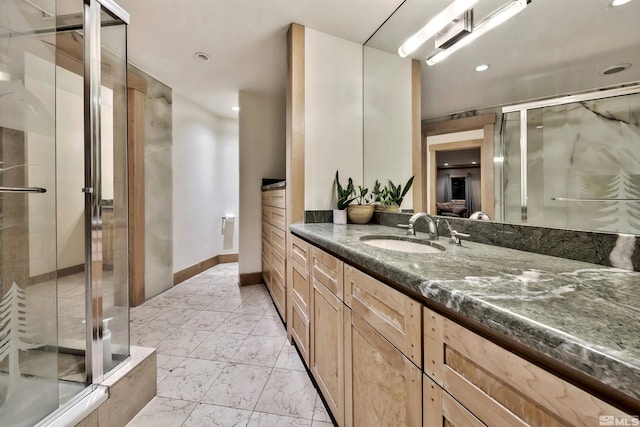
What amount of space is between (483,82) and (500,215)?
611 millimetres

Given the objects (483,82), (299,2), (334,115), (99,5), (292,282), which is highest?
(299,2)

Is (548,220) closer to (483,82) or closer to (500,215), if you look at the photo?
(500,215)

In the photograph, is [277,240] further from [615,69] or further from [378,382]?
[615,69]

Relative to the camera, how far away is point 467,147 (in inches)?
47.3

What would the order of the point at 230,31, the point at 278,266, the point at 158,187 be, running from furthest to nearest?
1. the point at 158,187
2. the point at 278,266
3. the point at 230,31

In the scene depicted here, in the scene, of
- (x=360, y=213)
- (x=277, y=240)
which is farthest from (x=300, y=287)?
(x=277, y=240)

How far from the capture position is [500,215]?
105 cm

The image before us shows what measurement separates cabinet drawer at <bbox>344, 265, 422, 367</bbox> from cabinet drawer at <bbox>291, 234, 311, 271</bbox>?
1.72 ft

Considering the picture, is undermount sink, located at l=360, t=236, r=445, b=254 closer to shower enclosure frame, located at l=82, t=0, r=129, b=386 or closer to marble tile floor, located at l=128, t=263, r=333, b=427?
marble tile floor, located at l=128, t=263, r=333, b=427

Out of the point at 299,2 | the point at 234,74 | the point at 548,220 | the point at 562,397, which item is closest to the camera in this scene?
the point at 562,397

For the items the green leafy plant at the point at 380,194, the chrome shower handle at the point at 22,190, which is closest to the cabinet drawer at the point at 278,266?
the green leafy plant at the point at 380,194

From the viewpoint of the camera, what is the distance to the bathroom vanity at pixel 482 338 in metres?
0.33

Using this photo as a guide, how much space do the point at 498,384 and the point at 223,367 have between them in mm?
1631

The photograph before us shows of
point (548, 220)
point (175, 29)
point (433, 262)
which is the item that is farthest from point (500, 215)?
point (175, 29)
